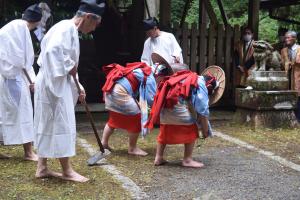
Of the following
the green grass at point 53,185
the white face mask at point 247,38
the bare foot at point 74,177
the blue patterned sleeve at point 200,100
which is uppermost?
the white face mask at point 247,38

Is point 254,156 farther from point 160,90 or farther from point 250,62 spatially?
point 250,62

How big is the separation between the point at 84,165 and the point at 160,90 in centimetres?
127

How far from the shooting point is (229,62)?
1020cm

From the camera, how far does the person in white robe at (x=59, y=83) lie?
15.8 ft

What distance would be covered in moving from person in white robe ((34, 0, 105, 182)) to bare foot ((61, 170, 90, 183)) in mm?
220

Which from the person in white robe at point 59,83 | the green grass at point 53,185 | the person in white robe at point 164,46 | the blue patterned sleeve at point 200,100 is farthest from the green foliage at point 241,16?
the person in white robe at point 59,83

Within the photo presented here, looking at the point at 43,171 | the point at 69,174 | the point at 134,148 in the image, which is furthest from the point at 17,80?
the point at 134,148

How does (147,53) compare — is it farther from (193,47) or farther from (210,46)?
(210,46)

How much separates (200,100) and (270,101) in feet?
9.63

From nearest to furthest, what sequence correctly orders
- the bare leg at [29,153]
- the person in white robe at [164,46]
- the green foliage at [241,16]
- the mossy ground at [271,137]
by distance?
the bare leg at [29,153] < the mossy ground at [271,137] < the person in white robe at [164,46] < the green foliage at [241,16]

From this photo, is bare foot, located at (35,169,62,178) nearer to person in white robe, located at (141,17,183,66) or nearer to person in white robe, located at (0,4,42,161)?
person in white robe, located at (0,4,42,161)

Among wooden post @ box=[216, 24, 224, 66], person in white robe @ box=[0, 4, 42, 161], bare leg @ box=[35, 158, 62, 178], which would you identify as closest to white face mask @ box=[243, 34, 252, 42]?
wooden post @ box=[216, 24, 224, 66]

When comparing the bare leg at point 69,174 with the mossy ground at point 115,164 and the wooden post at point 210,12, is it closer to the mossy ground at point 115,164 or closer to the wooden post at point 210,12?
the mossy ground at point 115,164

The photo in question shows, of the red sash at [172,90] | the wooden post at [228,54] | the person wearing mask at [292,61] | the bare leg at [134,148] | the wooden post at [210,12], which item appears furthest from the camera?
the wooden post at [210,12]
